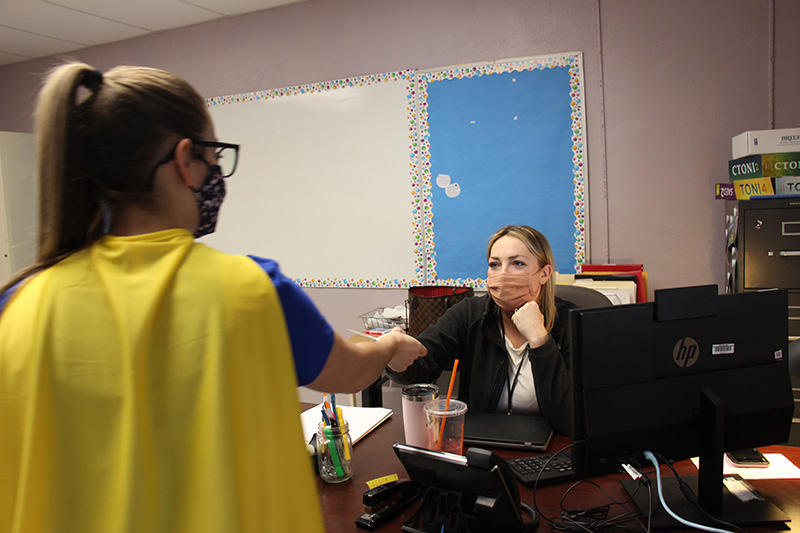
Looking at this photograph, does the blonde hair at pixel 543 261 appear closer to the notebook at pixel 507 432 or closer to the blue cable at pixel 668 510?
the notebook at pixel 507 432

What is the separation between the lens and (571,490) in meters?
1.20

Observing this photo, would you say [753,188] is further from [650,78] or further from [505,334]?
[505,334]

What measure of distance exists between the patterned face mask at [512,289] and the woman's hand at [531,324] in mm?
81

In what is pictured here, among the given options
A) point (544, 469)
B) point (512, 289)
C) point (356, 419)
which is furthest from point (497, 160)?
point (544, 469)

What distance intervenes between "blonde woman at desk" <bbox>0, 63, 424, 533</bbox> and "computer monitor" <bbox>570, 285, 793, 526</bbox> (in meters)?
0.55

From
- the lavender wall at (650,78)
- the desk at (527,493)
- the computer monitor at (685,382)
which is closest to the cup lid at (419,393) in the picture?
the desk at (527,493)

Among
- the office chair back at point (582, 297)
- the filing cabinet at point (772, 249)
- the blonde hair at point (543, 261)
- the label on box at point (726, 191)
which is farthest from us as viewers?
the label on box at point (726, 191)

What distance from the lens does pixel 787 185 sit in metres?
2.46

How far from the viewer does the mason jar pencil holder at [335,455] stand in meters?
1.29

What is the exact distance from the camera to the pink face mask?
1884 millimetres

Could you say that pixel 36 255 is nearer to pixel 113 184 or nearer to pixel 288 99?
pixel 113 184

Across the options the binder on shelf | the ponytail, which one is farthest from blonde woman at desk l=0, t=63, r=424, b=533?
the binder on shelf

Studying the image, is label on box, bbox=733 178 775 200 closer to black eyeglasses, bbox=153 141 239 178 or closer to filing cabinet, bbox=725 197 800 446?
filing cabinet, bbox=725 197 800 446

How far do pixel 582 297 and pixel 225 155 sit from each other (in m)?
1.57
